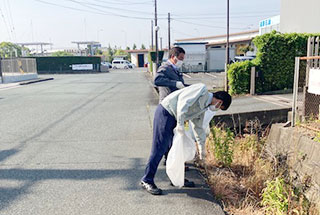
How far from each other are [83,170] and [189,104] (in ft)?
7.52

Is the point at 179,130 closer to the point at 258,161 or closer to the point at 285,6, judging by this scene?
the point at 258,161

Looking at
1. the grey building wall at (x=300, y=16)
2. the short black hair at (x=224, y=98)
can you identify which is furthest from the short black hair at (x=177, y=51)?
the grey building wall at (x=300, y=16)

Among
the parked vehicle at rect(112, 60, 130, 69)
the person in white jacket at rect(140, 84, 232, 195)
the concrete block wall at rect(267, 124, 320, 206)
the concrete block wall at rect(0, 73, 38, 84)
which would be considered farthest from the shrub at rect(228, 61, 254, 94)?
the parked vehicle at rect(112, 60, 130, 69)

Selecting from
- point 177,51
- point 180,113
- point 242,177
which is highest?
point 177,51

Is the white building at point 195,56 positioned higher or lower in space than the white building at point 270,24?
lower

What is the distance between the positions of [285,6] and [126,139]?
49.4 ft

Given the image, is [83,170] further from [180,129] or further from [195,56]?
[195,56]

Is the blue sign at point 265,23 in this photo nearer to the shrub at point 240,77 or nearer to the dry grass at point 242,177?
the shrub at point 240,77

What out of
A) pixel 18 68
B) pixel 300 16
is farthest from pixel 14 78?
pixel 300 16

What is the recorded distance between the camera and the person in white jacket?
3.38 m

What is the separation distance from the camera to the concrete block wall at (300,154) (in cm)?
453

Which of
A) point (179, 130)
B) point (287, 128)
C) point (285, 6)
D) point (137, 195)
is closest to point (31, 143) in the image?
point (137, 195)

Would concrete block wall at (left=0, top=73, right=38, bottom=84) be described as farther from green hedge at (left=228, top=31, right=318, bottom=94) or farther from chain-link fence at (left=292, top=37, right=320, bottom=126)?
chain-link fence at (left=292, top=37, right=320, bottom=126)

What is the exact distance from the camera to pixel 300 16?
1605 centimetres
